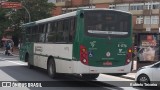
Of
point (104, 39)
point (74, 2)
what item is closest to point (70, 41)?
point (104, 39)

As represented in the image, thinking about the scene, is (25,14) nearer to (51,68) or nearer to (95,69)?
(51,68)

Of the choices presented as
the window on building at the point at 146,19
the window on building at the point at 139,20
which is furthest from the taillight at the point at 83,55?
the window on building at the point at 139,20

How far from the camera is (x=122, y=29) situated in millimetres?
14156

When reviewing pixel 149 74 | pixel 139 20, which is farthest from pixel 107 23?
pixel 139 20

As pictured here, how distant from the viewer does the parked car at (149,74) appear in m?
13.3

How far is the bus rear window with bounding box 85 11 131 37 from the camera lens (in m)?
13.7

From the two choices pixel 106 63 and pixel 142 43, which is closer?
pixel 106 63

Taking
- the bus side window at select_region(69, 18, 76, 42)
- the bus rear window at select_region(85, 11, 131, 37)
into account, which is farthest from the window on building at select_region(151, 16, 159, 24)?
the bus side window at select_region(69, 18, 76, 42)

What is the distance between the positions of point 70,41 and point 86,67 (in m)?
1.40

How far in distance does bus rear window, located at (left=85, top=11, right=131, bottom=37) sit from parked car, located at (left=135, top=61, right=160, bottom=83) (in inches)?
63.4

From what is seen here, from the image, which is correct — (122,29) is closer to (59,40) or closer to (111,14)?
(111,14)

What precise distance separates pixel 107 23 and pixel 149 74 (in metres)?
2.50

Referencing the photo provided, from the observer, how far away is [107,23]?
45.5 ft

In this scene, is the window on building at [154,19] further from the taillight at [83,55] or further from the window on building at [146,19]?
the taillight at [83,55]
